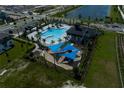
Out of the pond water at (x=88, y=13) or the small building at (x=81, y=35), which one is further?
the pond water at (x=88, y=13)

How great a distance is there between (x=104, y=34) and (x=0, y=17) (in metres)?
41.1

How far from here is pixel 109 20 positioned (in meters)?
65.5

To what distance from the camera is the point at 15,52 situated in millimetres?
40906

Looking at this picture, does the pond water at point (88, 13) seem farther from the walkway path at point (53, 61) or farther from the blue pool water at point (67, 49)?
the walkway path at point (53, 61)

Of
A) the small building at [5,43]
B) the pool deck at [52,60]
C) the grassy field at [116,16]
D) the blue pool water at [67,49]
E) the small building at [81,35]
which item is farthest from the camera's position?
the grassy field at [116,16]

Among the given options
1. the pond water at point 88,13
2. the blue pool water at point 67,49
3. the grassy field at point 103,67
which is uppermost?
the pond water at point 88,13

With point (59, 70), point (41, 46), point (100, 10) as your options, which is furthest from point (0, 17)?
point (100, 10)

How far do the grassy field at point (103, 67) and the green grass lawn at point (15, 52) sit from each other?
1705 centimetres

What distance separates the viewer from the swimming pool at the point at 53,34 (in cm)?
4969

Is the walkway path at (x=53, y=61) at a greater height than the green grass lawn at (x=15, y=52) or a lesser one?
lesser

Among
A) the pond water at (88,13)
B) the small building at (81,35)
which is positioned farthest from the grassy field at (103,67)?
the pond water at (88,13)

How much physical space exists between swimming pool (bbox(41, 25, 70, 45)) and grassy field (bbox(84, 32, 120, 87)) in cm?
1222

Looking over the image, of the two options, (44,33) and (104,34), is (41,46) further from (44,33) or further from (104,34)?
(104,34)

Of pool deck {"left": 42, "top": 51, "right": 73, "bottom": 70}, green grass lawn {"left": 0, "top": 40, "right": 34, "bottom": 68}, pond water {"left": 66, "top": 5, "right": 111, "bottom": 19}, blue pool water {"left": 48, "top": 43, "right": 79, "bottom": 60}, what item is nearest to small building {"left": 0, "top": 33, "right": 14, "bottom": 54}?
green grass lawn {"left": 0, "top": 40, "right": 34, "bottom": 68}
